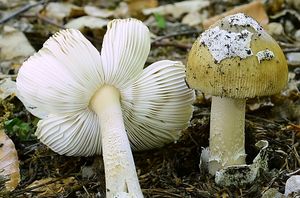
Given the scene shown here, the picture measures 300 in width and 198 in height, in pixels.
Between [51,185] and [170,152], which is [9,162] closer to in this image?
[51,185]

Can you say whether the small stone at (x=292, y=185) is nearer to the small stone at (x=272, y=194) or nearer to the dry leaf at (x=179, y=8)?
the small stone at (x=272, y=194)

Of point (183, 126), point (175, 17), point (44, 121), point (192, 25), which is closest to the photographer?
point (44, 121)

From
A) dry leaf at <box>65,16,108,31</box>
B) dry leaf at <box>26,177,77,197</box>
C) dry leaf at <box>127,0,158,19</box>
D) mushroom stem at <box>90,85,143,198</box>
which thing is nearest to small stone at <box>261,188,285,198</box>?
mushroom stem at <box>90,85,143,198</box>

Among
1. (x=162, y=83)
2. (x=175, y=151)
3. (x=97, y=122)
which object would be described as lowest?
(x=175, y=151)

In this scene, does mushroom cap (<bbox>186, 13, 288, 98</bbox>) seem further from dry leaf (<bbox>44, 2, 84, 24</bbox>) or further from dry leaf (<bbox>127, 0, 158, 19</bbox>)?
dry leaf (<bbox>127, 0, 158, 19</bbox>)

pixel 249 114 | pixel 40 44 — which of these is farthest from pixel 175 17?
pixel 249 114

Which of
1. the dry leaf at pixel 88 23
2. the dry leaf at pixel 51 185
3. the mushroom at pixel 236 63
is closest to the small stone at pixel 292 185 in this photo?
the mushroom at pixel 236 63

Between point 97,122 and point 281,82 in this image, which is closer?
point 281,82

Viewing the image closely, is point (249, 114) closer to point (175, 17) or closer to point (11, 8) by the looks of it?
point (175, 17)
